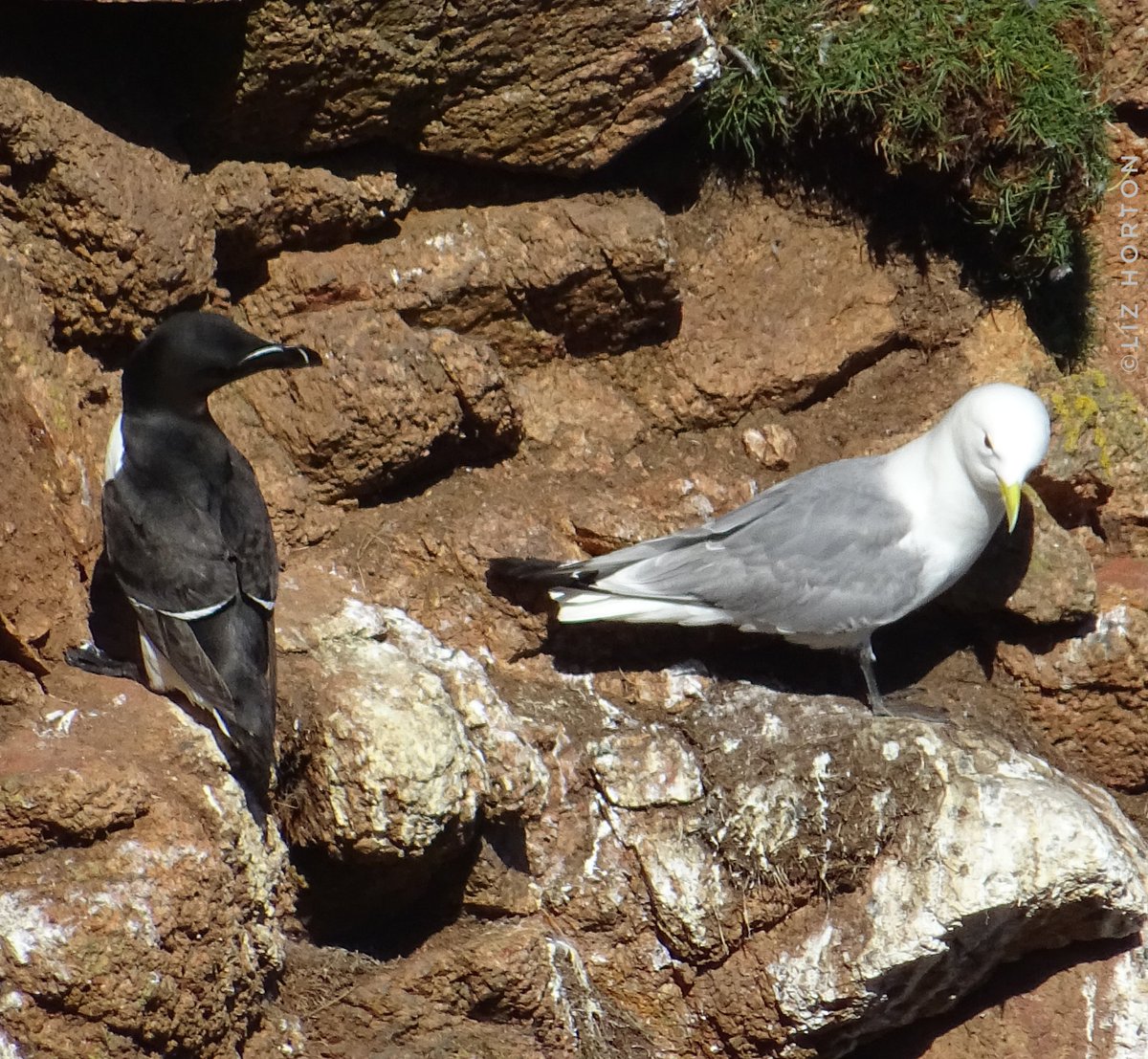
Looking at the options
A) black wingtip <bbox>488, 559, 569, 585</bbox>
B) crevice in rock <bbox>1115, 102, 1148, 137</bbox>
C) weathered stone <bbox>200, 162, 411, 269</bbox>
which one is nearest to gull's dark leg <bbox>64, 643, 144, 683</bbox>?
black wingtip <bbox>488, 559, 569, 585</bbox>

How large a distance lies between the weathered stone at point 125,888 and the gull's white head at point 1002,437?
2.75 m

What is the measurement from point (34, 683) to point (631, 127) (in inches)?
116

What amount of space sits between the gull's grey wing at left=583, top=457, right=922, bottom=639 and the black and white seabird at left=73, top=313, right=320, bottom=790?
1.28 metres

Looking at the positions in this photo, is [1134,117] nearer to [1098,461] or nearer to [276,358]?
[1098,461]

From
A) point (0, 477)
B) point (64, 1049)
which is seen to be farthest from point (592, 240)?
point (64, 1049)

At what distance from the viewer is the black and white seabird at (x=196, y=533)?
438 cm

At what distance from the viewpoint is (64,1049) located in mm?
3799

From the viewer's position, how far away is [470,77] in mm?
5391

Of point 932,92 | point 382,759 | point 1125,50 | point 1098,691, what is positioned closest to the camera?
point 382,759

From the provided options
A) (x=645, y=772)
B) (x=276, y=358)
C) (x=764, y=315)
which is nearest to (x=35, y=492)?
(x=276, y=358)

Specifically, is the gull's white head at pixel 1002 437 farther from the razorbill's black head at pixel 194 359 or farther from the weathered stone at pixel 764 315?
the razorbill's black head at pixel 194 359

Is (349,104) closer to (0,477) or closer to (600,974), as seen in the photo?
(0,477)

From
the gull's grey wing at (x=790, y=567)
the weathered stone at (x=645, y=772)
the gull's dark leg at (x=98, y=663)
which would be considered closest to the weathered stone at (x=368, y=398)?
the gull's grey wing at (x=790, y=567)

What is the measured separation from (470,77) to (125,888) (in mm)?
3070
